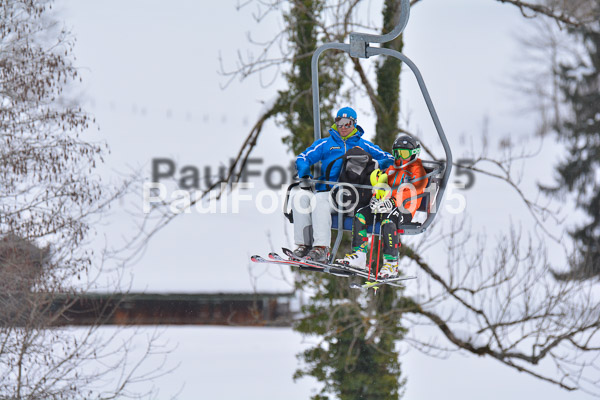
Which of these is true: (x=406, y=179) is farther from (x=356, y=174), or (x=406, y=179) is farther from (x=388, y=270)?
(x=388, y=270)

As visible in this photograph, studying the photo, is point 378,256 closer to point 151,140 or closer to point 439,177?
point 439,177

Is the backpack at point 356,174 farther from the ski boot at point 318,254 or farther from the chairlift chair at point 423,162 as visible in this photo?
the ski boot at point 318,254

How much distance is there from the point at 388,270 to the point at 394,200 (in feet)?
1.38

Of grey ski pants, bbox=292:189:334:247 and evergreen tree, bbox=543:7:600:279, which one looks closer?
grey ski pants, bbox=292:189:334:247

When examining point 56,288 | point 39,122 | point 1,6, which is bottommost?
point 56,288

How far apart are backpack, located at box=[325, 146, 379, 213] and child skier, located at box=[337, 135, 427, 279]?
0.18 ft

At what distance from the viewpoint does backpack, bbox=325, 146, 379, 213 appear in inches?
195

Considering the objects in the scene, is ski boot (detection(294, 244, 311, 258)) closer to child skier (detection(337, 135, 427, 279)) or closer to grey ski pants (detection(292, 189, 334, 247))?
grey ski pants (detection(292, 189, 334, 247))

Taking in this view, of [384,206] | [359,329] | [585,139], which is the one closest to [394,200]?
[384,206]

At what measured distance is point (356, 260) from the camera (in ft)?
17.2

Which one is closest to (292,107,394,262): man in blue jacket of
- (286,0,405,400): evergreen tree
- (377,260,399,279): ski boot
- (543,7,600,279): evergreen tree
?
(377,260,399,279): ski boot

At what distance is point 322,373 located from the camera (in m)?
16.5

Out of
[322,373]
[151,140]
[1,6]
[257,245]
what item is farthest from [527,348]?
[1,6]

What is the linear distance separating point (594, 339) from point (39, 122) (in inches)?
877
